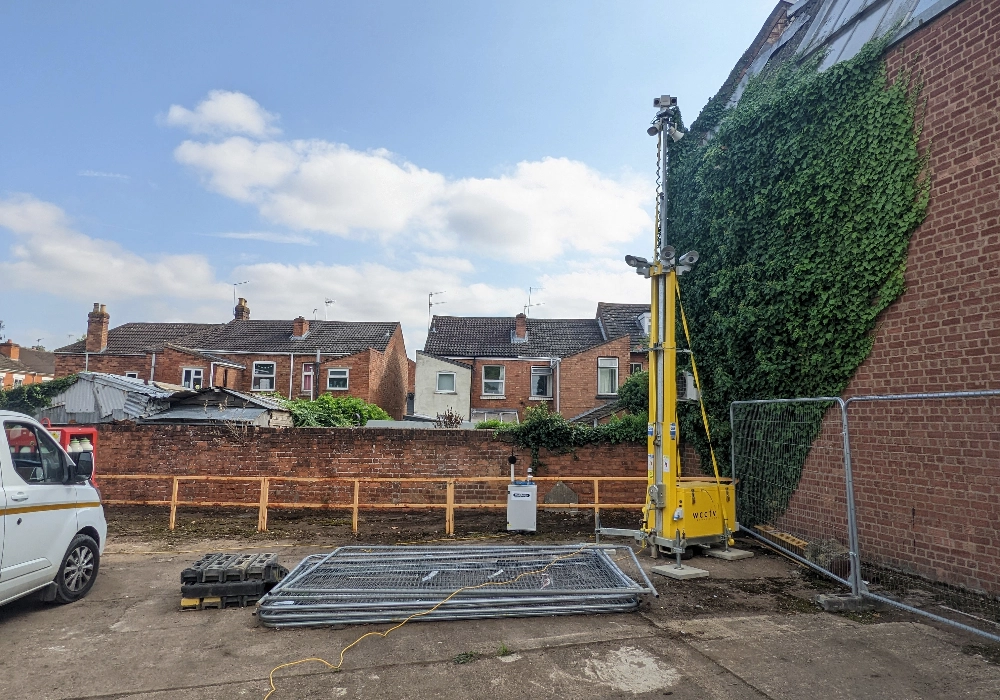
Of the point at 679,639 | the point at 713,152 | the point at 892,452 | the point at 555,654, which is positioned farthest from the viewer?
the point at 713,152

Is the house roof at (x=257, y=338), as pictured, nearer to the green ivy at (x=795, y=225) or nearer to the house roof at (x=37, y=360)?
the house roof at (x=37, y=360)

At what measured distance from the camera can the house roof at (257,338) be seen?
31438mm

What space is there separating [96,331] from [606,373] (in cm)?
2655

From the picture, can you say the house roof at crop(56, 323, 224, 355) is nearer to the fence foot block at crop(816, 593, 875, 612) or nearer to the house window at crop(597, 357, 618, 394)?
the house window at crop(597, 357, 618, 394)

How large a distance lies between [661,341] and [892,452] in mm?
3075

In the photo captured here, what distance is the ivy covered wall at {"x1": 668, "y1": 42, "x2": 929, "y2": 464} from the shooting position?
26.3ft

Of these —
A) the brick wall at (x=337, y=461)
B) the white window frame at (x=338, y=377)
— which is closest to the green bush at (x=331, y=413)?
the brick wall at (x=337, y=461)

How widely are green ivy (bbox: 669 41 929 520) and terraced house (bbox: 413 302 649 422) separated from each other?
1664 centimetres

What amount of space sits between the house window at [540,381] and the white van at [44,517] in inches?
929

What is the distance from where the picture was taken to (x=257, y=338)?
3262 cm

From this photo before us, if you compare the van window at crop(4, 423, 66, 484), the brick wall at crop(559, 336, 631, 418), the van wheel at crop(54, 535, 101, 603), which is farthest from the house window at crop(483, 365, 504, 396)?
the van window at crop(4, 423, 66, 484)

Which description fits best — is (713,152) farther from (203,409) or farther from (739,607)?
(203,409)

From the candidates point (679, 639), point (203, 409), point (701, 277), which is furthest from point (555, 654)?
point (203, 409)

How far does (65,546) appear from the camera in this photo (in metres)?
6.32
